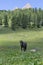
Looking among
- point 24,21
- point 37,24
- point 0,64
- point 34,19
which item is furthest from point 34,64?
point 34,19

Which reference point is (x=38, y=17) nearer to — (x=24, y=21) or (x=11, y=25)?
(x=24, y=21)

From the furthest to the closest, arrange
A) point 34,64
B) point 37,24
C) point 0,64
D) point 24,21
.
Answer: point 37,24
point 24,21
point 0,64
point 34,64

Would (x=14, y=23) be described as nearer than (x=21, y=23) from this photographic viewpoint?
Yes

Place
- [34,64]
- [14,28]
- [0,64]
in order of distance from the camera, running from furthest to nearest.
A: [14,28], [0,64], [34,64]

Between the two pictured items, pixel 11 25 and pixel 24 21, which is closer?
pixel 11 25

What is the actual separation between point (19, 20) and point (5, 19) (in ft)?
28.9

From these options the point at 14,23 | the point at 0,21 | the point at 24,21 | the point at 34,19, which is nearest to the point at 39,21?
the point at 34,19

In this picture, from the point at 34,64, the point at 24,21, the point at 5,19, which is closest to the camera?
the point at 34,64

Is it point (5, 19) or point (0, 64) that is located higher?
point (0, 64)

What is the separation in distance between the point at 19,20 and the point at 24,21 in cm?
432

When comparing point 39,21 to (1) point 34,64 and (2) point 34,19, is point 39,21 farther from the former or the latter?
(1) point 34,64

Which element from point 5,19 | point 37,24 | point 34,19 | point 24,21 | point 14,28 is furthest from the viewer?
point 34,19

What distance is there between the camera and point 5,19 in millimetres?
127438

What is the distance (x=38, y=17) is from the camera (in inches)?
6654
